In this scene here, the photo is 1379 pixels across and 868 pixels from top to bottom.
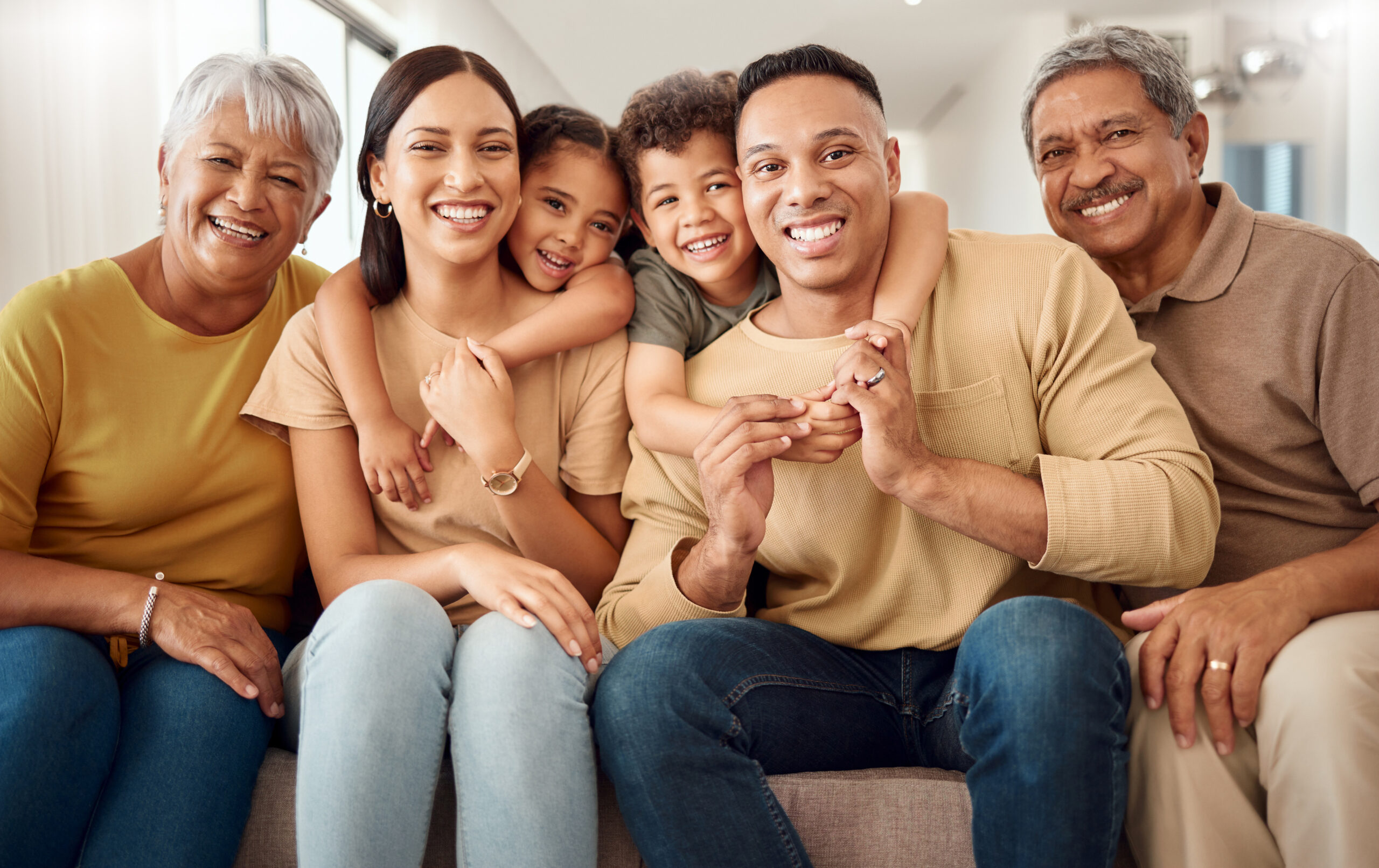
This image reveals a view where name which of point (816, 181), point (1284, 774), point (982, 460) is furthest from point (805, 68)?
point (1284, 774)

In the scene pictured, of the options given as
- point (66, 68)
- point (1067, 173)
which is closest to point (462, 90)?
point (1067, 173)

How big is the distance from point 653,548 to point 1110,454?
0.66 m

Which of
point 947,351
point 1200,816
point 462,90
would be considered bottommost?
point 1200,816

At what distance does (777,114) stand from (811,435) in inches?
19.8

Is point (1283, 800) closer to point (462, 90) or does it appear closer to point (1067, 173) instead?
point (1067, 173)

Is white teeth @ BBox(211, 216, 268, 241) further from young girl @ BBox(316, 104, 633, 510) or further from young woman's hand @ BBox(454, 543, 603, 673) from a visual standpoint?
young woman's hand @ BBox(454, 543, 603, 673)

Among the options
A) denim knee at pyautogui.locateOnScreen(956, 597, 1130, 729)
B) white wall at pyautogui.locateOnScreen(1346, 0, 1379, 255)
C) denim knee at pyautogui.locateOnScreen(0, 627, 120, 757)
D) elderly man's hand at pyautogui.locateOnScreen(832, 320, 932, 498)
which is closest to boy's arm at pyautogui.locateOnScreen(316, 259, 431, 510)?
denim knee at pyautogui.locateOnScreen(0, 627, 120, 757)

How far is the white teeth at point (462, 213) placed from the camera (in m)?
1.48

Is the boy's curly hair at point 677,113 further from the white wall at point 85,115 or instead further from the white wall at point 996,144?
the white wall at point 996,144

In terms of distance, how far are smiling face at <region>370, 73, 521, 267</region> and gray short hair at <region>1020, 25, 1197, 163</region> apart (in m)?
0.93

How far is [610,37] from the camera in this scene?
22.3ft

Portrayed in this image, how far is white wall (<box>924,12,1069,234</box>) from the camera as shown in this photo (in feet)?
21.6

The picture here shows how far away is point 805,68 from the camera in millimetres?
1410

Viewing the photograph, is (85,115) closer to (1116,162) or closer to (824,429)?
(824,429)
